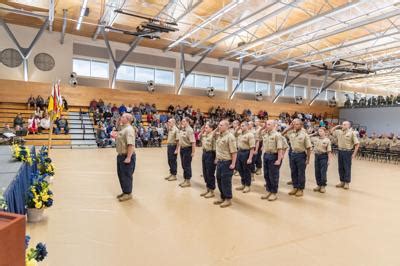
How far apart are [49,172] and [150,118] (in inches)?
431

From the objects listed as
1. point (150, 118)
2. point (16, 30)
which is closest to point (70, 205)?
point (150, 118)

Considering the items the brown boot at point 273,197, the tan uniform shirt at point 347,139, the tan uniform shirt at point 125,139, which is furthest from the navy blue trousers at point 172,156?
the tan uniform shirt at point 347,139

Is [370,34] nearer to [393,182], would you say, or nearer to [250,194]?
[393,182]

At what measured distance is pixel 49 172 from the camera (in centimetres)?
528

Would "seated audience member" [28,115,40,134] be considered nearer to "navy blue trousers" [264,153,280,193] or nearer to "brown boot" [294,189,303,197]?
"navy blue trousers" [264,153,280,193]

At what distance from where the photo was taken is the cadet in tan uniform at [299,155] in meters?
5.44

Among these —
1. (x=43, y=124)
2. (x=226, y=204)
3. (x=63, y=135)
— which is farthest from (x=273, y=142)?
(x=43, y=124)

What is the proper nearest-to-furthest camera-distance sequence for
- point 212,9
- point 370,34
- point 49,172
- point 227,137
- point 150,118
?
point 227,137
point 49,172
point 212,9
point 370,34
point 150,118

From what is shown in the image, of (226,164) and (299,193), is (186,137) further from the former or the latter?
(299,193)

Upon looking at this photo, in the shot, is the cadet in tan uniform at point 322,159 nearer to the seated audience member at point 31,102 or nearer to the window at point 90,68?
the seated audience member at point 31,102

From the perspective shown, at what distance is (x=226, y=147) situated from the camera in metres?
4.62

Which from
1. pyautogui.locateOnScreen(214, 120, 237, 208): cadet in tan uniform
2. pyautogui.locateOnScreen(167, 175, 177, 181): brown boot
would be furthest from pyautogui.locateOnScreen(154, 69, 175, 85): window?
pyautogui.locateOnScreen(214, 120, 237, 208): cadet in tan uniform

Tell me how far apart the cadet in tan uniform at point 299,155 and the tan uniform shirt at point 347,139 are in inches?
66.1

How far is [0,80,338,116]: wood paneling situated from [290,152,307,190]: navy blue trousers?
12887 millimetres
